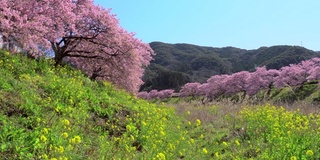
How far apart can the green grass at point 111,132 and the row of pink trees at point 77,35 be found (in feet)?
5.87

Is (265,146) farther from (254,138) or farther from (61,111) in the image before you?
(61,111)

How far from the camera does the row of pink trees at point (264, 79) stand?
194 feet

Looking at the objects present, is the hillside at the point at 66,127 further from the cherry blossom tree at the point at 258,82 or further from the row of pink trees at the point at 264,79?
the cherry blossom tree at the point at 258,82

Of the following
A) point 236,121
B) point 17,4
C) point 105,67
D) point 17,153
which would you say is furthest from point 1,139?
point 105,67

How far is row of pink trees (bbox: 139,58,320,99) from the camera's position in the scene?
59075mm

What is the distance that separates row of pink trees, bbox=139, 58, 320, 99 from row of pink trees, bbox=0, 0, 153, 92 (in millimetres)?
37531

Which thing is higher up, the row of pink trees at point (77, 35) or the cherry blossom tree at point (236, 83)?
the row of pink trees at point (77, 35)

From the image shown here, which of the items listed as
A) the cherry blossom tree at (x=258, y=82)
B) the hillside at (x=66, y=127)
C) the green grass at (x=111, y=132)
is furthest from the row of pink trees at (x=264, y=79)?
the hillside at (x=66, y=127)

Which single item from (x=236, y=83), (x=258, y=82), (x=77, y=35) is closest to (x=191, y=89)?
(x=236, y=83)

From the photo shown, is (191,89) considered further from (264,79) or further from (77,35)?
(77,35)

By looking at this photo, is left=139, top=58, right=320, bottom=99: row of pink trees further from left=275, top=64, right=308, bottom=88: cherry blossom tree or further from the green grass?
the green grass

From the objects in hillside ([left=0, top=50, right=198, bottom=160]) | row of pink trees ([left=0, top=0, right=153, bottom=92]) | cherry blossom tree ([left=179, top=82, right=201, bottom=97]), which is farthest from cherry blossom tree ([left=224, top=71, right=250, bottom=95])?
hillside ([left=0, top=50, right=198, bottom=160])

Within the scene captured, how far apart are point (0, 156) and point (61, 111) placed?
386 cm

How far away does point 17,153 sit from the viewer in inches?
185
